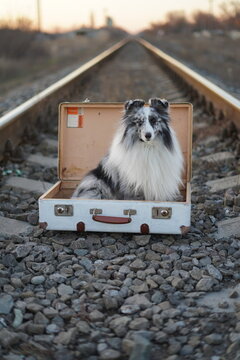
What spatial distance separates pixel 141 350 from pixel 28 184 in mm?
3440

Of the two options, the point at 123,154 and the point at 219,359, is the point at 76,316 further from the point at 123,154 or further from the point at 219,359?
the point at 123,154

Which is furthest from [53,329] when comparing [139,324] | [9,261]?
[9,261]

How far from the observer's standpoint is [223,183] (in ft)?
19.4

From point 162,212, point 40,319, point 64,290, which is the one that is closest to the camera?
point 40,319

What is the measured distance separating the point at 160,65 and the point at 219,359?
17603 mm

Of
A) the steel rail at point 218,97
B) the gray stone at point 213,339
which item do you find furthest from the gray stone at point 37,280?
the steel rail at point 218,97

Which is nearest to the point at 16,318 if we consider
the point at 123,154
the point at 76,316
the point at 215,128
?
the point at 76,316

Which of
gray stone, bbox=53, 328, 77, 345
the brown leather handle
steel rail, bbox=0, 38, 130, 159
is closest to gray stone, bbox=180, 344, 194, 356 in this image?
gray stone, bbox=53, 328, 77, 345

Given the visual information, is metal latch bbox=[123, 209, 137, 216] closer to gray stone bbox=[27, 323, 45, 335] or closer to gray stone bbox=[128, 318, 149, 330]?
gray stone bbox=[128, 318, 149, 330]

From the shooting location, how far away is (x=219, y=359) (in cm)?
282

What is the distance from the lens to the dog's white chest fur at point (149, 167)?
464 centimetres

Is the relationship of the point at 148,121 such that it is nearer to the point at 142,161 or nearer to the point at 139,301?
the point at 142,161

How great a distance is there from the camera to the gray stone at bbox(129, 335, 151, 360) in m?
2.79

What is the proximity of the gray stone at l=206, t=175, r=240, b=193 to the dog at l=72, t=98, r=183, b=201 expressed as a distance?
3.22 feet
